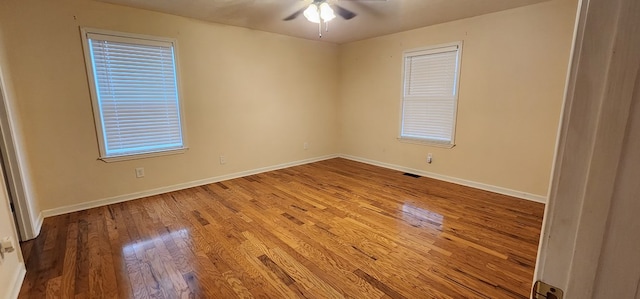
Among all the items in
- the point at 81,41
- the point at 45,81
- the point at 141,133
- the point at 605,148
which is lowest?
the point at 141,133

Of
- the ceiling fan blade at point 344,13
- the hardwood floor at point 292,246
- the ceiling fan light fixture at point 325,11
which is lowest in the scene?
the hardwood floor at point 292,246

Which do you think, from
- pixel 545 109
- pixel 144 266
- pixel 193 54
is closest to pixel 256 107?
pixel 193 54

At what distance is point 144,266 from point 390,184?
3093mm

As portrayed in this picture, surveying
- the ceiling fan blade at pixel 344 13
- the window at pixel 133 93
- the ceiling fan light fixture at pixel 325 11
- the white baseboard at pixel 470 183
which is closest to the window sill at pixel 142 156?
the window at pixel 133 93

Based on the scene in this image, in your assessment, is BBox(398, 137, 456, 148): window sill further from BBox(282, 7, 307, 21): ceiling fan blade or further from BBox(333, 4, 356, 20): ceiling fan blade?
BBox(282, 7, 307, 21): ceiling fan blade

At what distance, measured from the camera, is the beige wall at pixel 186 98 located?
2.77m

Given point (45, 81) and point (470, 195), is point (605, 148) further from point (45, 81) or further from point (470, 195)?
point (45, 81)

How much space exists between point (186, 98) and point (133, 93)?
61cm

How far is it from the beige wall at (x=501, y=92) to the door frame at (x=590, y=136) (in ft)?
11.3

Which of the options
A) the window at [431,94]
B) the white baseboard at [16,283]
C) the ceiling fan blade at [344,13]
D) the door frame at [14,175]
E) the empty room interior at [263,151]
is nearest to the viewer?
the white baseboard at [16,283]

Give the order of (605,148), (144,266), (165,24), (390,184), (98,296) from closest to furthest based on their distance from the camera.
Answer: (605,148) → (98,296) → (144,266) → (165,24) → (390,184)

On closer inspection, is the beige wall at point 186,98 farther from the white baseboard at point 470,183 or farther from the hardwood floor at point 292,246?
the white baseboard at point 470,183

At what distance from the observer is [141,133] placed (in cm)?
345

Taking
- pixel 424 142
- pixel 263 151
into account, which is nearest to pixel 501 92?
pixel 424 142
